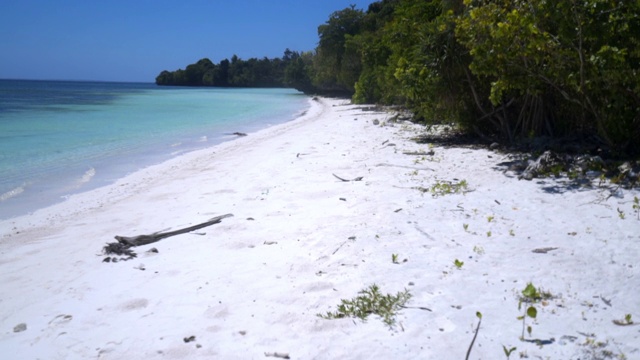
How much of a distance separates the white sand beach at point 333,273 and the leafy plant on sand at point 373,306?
61 mm

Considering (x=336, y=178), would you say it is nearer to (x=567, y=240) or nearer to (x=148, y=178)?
(x=567, y=240)

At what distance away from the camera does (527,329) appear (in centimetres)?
290

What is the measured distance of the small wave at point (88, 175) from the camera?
1027 cm

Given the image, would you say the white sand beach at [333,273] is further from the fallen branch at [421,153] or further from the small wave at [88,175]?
the small wave at [88,175]

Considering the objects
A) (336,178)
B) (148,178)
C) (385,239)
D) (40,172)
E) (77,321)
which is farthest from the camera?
(40,172)

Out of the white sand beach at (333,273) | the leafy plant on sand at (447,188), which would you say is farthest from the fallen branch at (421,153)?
the leafy plant on sand at (447,188)

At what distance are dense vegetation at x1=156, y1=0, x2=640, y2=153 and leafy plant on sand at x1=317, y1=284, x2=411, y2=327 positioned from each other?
5.26 m

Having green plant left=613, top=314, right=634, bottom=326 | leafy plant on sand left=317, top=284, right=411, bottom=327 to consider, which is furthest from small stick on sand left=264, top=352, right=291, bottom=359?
green plant left=613, top=314, right=634, bottom=326

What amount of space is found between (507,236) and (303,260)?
214 cm

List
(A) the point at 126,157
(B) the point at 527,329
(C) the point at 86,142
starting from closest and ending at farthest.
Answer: (B) the point at 527,329 < (A) the point at 126,157 < (C) the point at 86,142

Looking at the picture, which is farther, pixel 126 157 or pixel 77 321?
pixel 126 157

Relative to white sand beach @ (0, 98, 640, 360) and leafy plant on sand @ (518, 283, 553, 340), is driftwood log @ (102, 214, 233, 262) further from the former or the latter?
leafy plant on sand @ (518, 283, 553, 340)

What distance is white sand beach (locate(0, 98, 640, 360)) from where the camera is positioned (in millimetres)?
3031

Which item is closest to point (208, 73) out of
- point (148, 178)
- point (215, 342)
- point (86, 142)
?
point (86, 142)
